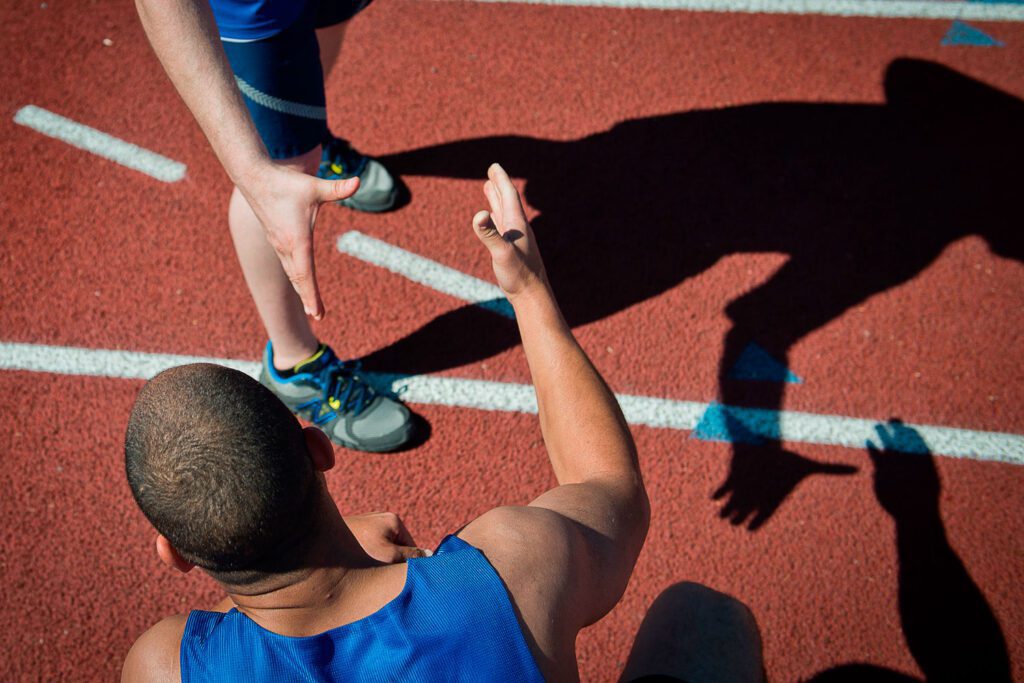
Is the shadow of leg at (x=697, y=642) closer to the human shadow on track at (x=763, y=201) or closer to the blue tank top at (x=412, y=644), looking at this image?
the blue tank top at (x=412, y=644)

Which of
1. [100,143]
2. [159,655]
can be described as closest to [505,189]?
[159,655]

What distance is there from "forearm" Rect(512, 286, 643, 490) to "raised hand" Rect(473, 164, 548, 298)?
4 cm

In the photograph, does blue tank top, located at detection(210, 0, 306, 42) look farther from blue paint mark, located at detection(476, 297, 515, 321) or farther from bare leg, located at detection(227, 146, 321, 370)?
blue paint mark, located at detection(476, 297, 515, 321)

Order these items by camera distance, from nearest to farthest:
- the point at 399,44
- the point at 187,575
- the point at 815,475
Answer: the point at 187,575 < the point at 815,475 < the point at 399,44

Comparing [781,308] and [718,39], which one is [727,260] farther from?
[718,39]

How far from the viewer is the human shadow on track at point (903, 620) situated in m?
1.86

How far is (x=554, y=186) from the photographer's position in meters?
3.58

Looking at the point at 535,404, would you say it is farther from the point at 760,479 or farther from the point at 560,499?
the point at 560,499

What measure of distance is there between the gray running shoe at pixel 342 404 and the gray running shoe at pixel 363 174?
95 centimetres

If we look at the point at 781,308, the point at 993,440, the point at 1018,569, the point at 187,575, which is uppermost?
the point at 781,308

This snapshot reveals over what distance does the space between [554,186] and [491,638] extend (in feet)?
8.74

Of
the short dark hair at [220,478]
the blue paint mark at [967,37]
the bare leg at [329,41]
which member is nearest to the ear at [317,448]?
the short dark hair at [220,478]

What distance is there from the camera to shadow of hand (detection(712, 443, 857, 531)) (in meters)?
2.73

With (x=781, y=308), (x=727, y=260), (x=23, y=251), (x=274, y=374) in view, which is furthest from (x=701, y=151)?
(x=23, y=251)
